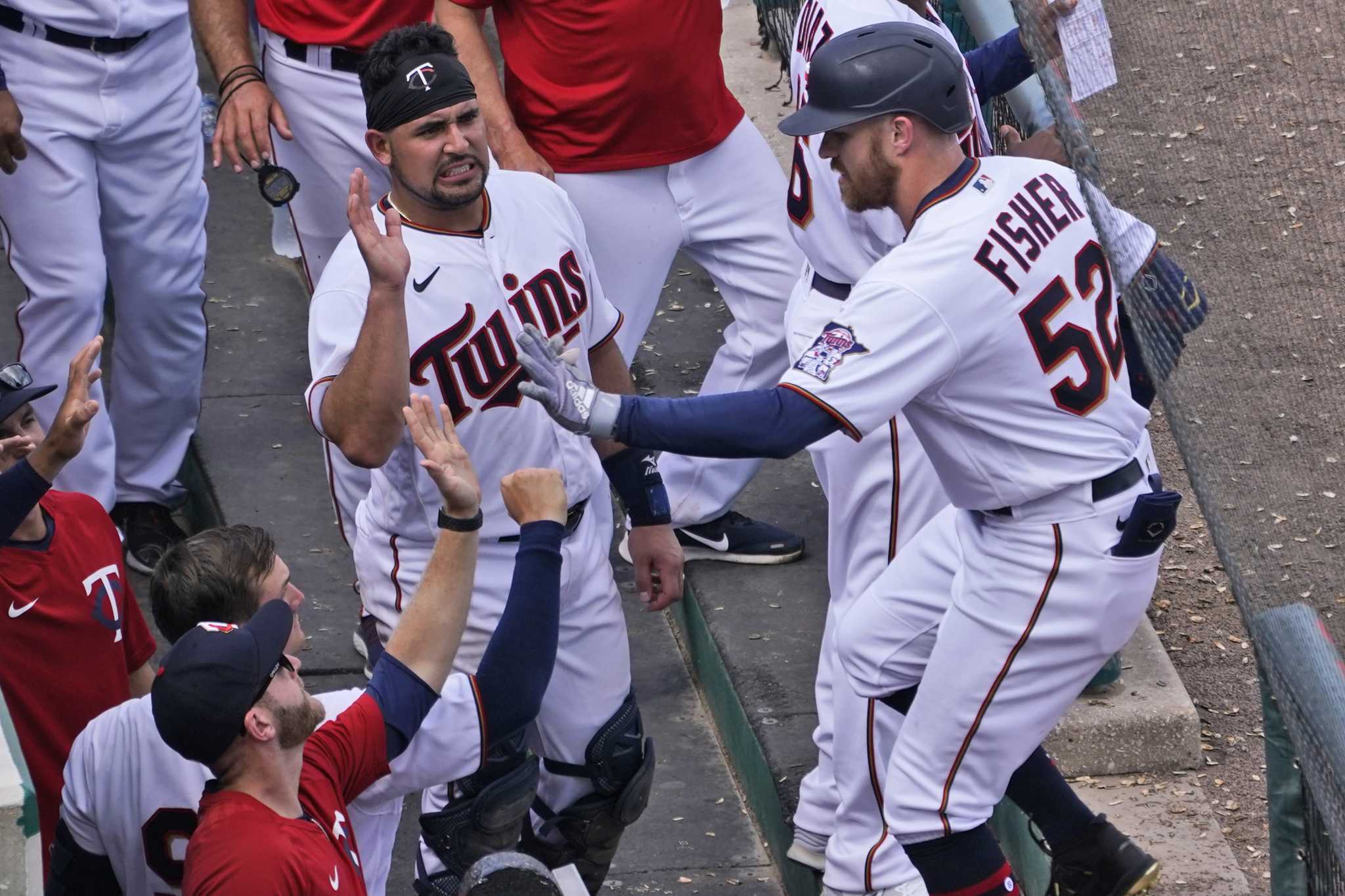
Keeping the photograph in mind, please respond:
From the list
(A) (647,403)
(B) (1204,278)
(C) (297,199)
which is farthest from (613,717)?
(B) (1204,278)

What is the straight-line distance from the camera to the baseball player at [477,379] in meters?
3.20

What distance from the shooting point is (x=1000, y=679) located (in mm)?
3133

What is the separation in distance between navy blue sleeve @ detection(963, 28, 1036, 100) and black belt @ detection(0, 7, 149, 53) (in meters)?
1.96

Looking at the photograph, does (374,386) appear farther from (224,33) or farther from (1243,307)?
(1243,307)

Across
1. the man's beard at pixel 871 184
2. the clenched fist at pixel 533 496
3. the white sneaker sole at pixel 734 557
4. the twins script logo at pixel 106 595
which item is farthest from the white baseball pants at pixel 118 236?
the man's beard at pixel 871 184

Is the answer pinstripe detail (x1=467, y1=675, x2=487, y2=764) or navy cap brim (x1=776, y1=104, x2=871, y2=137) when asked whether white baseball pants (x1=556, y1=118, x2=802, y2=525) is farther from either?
pinstripe detail (x1=467, y1=675, x2=487, y2=764)

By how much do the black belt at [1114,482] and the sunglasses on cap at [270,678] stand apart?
4.14ft

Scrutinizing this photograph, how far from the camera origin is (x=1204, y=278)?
17.1 feet

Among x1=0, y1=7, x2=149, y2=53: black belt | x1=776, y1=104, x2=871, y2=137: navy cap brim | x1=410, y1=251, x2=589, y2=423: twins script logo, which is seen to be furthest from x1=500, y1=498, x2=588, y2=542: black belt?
x1=0, y1=7, x2=149, y2=53: black belt

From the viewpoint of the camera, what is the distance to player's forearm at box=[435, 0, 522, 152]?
408cm

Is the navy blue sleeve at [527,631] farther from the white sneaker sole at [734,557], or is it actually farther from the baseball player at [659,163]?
the white sneaker sole at [734,557]

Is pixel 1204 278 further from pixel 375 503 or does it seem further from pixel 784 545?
pixel 375 503

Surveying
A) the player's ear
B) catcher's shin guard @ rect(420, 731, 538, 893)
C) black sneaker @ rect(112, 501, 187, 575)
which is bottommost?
black sneaker @ rect(112, 501, 187, 575)

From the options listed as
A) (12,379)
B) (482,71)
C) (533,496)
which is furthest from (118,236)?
(533,496)
